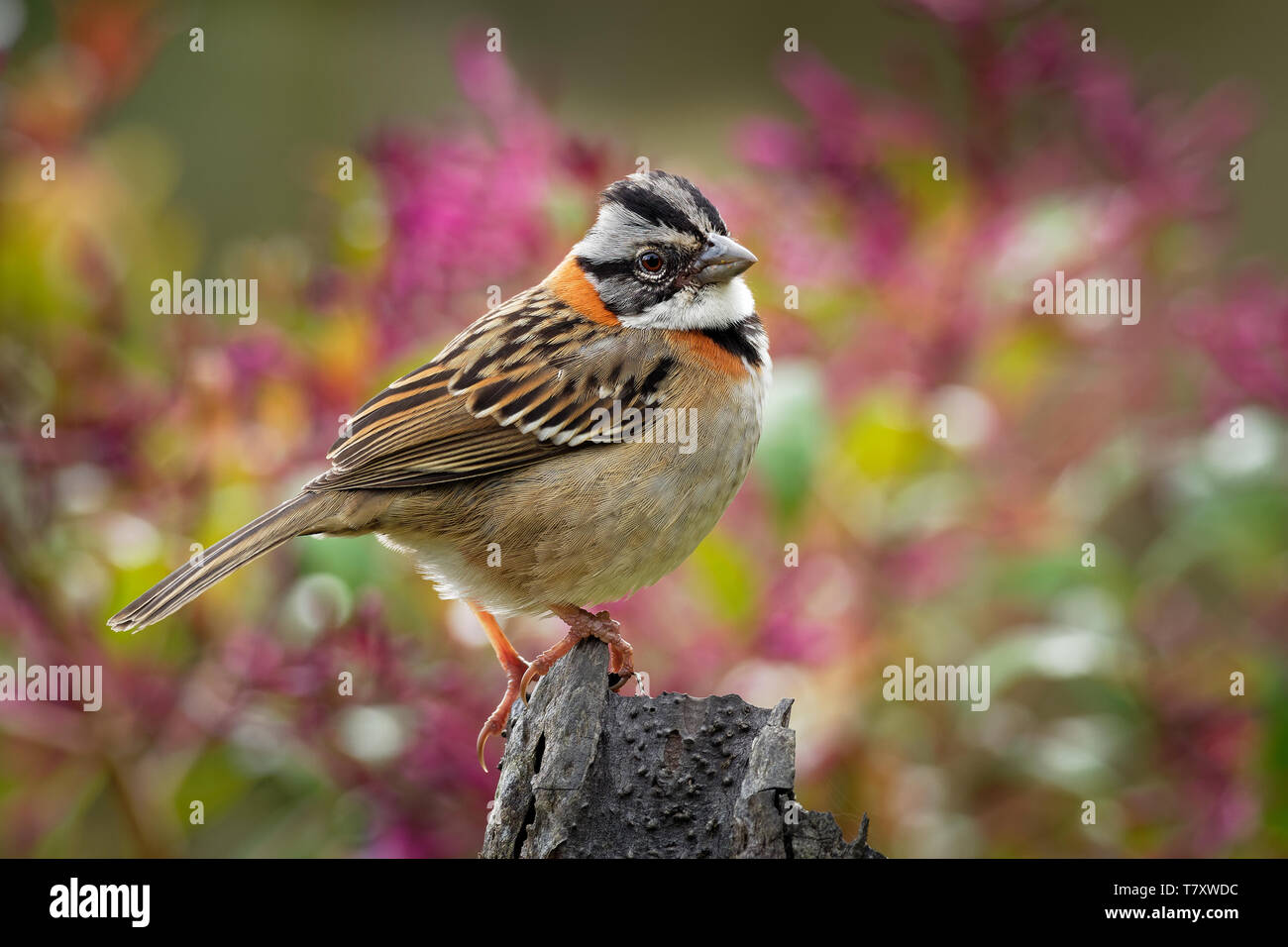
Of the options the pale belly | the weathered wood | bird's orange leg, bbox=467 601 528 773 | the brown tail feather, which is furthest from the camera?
bird's orange leg, bbox=467 601 528 773

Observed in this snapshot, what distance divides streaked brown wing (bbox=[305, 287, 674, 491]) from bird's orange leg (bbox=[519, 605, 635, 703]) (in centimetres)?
40

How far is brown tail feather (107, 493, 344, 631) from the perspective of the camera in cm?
286

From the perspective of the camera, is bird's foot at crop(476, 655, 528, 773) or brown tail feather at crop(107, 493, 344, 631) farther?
bird's foot at crop(476, 655, 528, 773)

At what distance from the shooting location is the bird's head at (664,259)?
3.28m

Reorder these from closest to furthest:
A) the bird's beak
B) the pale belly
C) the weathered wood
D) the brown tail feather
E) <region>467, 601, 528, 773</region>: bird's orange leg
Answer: the weathered wood → the brown tail feather → the pale belly → <region>467, 601, 528, 773</region>: bird's orange leg → the bird's beak

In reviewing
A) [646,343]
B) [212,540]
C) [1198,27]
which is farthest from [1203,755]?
[1198,27]

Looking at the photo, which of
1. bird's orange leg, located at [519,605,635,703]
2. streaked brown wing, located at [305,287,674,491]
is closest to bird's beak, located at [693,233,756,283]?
streaked brown wing, located at [305,287,674,491]

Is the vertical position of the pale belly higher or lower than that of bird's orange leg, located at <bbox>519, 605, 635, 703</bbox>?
higher

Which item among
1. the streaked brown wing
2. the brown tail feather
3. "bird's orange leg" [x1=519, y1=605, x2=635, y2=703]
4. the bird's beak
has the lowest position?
"bird's orange leg" [x1=519, y1=605, x2=635, y2=703]

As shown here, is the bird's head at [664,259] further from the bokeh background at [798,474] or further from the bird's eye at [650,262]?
the bokeh background at [798,474]

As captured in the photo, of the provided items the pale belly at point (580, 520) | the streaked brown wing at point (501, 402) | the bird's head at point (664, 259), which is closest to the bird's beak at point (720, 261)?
the bird's head at point (664, 259)

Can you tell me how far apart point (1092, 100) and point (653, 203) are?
1.36 meters

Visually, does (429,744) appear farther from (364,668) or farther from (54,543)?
(54,543)

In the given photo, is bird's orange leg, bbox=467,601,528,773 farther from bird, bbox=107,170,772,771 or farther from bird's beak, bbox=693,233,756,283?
bird's beak, bbox=693,233,756,283
